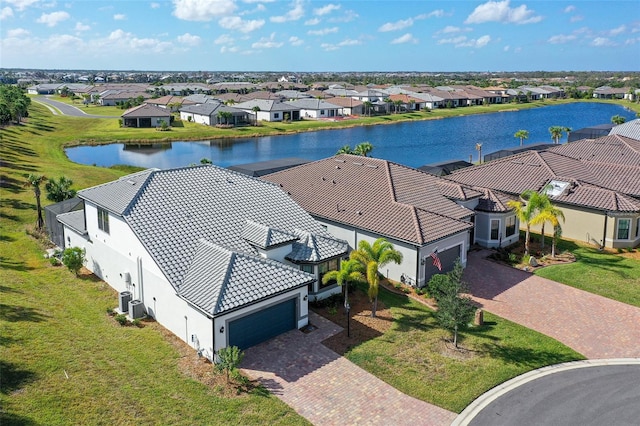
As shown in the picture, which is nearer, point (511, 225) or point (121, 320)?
point (121, 320)

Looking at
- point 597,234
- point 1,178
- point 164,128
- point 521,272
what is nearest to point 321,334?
point 521,272

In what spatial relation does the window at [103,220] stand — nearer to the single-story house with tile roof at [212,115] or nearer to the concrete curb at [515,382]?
the concrete curb at [515,382]

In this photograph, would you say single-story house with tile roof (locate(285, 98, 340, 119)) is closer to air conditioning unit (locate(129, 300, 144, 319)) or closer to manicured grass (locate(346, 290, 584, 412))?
air conditioning unit (locate(129, 300, 144, 319))

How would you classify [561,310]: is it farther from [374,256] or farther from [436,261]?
[374,256]

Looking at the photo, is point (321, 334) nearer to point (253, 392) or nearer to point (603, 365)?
point (253, 392)

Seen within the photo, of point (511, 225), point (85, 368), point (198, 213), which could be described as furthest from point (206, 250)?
point (511, 225)

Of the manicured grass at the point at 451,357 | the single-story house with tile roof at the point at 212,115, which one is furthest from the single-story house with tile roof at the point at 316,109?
the manicured grass at the point at 451,357

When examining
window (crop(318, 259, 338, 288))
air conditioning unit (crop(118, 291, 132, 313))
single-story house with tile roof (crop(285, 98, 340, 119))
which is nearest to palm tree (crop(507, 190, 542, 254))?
window (crop(318, 259, 338, 288))
